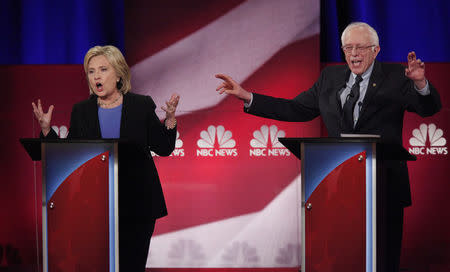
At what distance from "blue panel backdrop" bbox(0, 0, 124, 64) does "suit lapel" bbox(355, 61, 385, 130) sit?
2796mm

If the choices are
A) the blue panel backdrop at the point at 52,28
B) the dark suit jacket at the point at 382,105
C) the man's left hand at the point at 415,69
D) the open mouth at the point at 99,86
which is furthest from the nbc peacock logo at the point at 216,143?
the man's left hand at the point at 415,69

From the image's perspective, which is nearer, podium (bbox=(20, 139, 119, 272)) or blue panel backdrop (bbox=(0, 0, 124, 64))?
podium (bbox=(20, 139, 119, 272))

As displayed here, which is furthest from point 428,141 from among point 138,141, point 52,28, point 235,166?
point 52,28

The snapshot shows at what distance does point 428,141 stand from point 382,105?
1.71 metres

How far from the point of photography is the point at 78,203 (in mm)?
2309

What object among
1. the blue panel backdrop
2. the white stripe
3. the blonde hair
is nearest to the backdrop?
the white stripe

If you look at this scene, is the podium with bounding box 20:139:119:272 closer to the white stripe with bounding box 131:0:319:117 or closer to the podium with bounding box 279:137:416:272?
the podium with bounding box 279:137:416:272

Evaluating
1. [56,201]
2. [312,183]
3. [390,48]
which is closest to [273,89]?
[390,48]

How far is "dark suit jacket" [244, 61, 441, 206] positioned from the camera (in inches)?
106

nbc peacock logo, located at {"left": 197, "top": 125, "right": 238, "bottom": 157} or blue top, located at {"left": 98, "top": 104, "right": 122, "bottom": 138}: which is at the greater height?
blue top, located at {"left": 98, "top": 104, "right": 122, "bottom": 138}

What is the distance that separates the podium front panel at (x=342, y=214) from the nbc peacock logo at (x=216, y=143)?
2.02 metres

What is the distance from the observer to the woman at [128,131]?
268 centimetres

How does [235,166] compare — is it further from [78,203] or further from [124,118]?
[78,203]

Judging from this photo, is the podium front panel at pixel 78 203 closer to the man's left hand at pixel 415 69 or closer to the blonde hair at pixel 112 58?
the blonde hair at pixel 112 58
